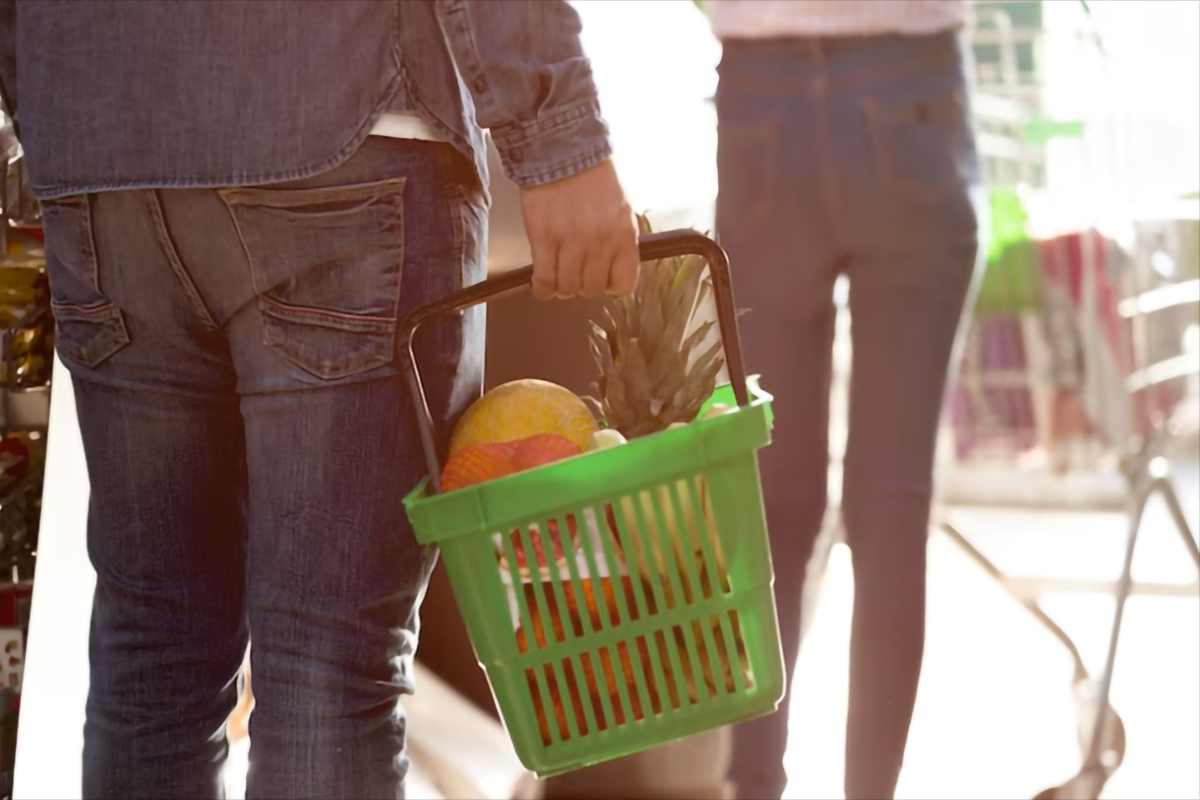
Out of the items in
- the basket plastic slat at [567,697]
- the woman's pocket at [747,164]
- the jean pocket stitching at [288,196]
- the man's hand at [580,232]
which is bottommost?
the basket plastic slat at [567,697]

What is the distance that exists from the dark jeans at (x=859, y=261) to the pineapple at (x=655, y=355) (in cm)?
22

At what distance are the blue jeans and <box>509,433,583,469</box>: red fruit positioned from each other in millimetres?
55

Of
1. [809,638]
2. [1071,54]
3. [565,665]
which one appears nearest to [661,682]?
[565,665]

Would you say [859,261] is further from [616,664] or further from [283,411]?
[283,411]

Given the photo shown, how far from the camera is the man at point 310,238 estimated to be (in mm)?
792

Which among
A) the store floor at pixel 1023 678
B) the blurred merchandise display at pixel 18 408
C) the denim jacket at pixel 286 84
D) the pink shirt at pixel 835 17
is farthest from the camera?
the store floor at pixel 1023 678

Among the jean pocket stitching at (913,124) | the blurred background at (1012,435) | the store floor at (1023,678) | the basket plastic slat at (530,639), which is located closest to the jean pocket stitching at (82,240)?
the basket plastic slat at (530,639)

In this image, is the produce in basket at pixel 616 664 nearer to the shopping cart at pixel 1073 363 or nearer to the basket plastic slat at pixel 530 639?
the basket plastic slat at pixel 530 639

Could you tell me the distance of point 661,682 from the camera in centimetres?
88

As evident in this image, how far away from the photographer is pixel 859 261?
1.41 metres

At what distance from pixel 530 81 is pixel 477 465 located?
0.81ft

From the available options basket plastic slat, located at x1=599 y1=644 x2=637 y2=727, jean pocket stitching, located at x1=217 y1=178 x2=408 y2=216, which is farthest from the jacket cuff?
basket plastic slat, located at x1=599 y1=644 x2=637 y2=727

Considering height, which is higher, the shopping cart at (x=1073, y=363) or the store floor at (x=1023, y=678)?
the shopping cart at (x=1073, y=363)

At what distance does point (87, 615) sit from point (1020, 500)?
3.90 feet
